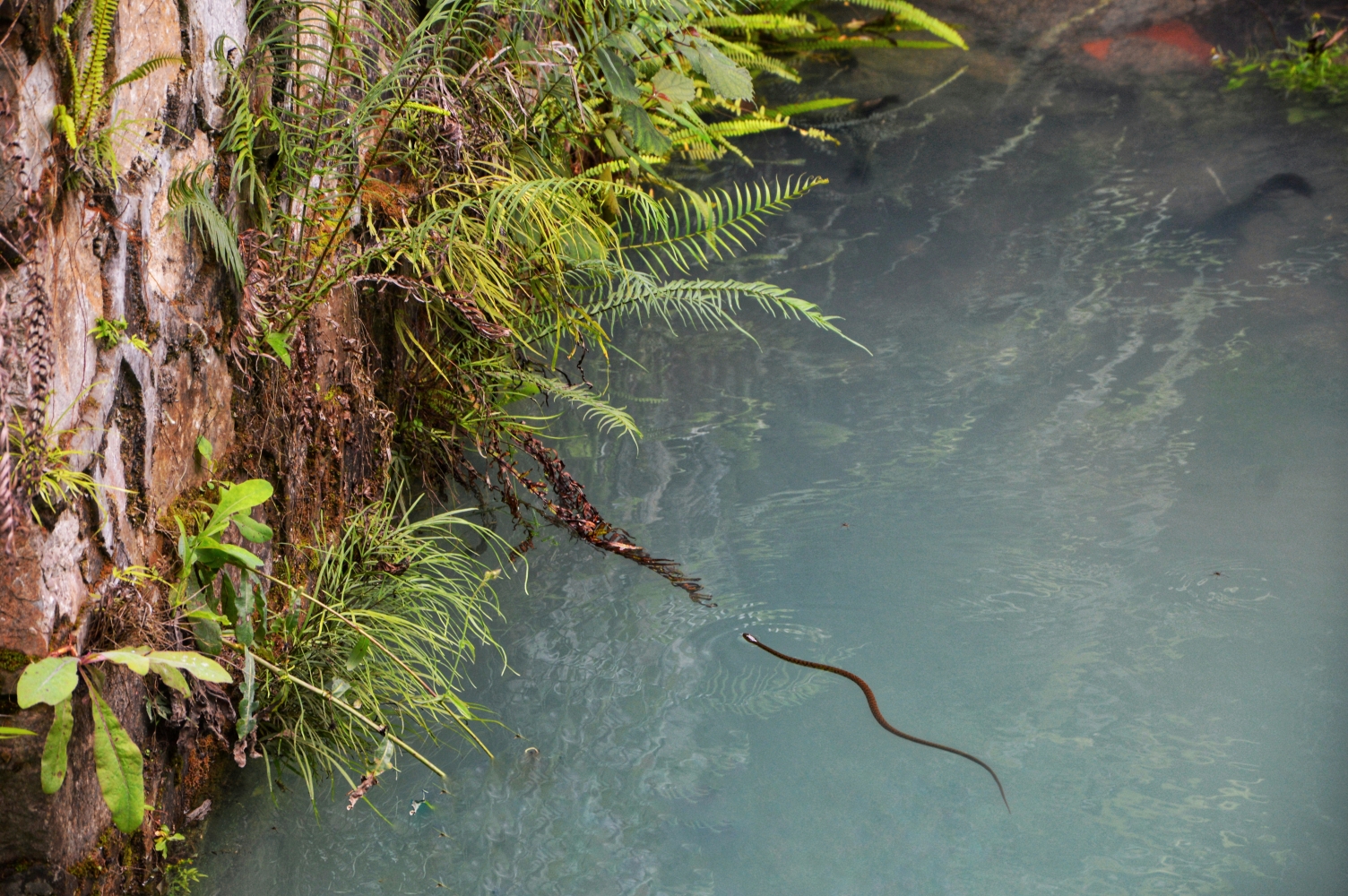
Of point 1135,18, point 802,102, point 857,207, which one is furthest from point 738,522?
point 1135,18

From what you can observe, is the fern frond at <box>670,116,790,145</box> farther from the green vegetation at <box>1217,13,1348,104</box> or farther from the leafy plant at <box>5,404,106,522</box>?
the leafy plant at <box>5,404,106,522</box>

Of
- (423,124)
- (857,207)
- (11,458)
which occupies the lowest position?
(857,207)

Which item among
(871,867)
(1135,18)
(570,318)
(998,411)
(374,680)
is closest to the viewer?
(871,867)

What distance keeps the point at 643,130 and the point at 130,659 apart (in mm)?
1496

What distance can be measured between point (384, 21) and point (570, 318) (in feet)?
2.32

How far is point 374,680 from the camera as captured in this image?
157 centimetres

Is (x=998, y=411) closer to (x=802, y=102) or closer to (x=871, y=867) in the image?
(x=871, y=867)

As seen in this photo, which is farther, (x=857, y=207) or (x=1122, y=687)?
(x=857, y=207)

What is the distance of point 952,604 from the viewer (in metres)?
1.87

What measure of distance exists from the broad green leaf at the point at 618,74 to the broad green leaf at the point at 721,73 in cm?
19

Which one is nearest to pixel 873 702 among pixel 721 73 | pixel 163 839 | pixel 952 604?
pixel 952 604

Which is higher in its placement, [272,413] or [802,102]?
[802,102]

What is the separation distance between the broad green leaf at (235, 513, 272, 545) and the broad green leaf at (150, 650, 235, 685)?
0.18 meters

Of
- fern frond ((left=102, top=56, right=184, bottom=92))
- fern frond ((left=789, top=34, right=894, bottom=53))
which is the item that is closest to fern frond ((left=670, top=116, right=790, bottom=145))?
fern frond ((left=789, top=34, right=894, bottom=53))
